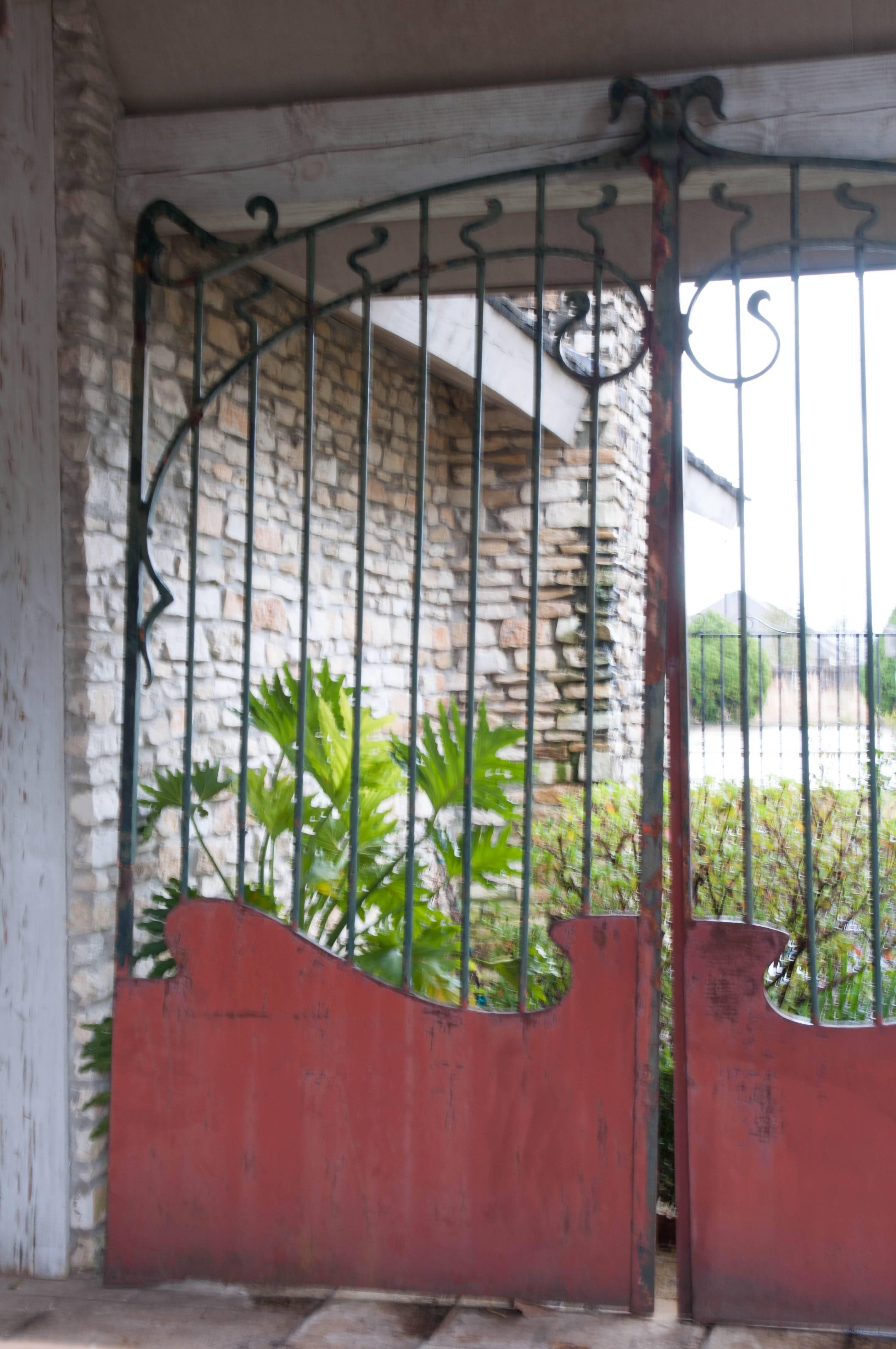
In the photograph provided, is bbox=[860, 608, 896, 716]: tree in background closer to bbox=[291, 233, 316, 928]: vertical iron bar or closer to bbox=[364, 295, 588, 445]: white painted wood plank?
bbox=[364, 295, 588, 445]: white painted wood plank

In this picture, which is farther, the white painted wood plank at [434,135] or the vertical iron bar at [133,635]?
the vertical iron bar at [133,635]

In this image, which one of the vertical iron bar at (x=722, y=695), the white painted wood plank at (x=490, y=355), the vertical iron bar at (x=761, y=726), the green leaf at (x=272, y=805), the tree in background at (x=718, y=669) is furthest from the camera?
the tree in background at (x=718, y=669)

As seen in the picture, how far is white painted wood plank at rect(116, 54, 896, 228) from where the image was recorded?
217cm

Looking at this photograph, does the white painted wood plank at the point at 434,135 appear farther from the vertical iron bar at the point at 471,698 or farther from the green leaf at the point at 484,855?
the green leaf at the point at 484,855

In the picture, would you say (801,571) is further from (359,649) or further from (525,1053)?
(525,1053)

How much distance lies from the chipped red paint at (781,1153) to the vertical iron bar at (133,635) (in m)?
1.24

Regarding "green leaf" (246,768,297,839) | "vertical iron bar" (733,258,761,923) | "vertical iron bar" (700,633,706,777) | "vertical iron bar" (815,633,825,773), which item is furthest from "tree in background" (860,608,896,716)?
"green leaf" (246,768,297,839)

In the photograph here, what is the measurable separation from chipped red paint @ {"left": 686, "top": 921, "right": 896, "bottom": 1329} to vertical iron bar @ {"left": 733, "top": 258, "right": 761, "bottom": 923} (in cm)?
15

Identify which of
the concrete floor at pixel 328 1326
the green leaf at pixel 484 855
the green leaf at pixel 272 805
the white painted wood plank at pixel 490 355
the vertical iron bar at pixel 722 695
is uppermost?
the white painted wood plank at pixel 490 355

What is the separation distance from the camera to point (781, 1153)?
2.06 meters

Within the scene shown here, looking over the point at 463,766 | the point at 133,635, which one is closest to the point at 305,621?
the point at 133,635

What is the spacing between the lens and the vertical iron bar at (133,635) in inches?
91.4

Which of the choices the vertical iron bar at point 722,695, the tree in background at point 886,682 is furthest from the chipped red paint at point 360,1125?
the tree in background at point 886,682

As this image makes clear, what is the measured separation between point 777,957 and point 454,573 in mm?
3951
